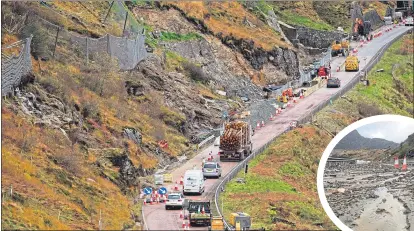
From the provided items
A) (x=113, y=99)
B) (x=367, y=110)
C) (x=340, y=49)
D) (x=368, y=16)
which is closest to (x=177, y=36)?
(x=367, y=110)

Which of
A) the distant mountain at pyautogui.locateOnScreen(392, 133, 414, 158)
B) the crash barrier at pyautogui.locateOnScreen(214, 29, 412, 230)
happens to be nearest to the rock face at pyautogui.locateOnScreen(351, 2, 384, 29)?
the crash barrier at pyautogui.locateOnScreen(214, 29, 412, 230)

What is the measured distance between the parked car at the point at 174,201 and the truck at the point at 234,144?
15027 millimetres

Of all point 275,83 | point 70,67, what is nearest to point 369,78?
point 275,83

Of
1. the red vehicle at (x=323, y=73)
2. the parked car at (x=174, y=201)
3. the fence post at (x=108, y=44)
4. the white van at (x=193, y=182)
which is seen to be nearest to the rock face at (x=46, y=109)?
the white van at (x=193, y=182)

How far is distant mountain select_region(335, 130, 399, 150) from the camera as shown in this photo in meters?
46.9

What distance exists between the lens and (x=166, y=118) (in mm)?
76562

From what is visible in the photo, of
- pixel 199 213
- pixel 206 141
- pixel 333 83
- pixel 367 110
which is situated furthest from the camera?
pixel 333 83

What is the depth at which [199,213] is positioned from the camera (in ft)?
168

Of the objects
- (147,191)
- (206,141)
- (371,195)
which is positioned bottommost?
(147,191)

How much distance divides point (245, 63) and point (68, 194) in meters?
52.5

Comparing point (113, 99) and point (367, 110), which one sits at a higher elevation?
point (113, 99)

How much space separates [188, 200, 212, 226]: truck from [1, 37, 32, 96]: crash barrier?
11.1 m

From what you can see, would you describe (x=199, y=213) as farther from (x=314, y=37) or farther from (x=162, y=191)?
(x=314, y=37)

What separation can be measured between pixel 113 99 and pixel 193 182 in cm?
1447
